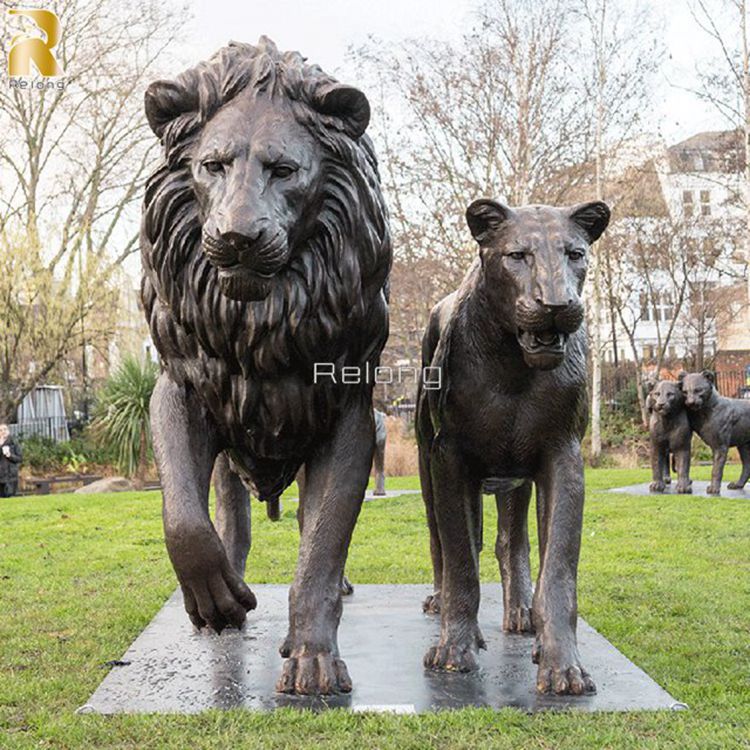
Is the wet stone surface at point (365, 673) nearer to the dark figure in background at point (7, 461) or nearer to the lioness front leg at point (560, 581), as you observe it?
the lioness front leg at point (560, 581)

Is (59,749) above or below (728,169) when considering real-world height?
below

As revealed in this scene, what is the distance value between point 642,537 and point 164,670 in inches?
251

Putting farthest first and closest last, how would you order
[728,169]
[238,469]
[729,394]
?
[729,394] → [728,169] → [238,469]

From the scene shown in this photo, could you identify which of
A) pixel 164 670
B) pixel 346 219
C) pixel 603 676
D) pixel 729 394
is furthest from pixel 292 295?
pixel 729 394

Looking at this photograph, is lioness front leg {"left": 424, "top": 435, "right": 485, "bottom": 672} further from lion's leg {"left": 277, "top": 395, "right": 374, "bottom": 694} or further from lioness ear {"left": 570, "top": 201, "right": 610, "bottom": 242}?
lioness ear {"left": 570, "top": 201, "right": 610, "bottom": 242}

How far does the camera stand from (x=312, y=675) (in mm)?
3488

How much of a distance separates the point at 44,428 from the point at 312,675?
20484mm

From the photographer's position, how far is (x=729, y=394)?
1111 inches

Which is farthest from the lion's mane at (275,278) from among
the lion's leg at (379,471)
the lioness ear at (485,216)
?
the lion's leg at (379,471)

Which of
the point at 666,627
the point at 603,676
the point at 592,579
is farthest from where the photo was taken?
the point at 592,579

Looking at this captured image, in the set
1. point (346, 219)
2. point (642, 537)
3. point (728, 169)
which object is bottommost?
point (642, 537)

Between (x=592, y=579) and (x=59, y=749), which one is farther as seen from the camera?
(x=592, y=579)

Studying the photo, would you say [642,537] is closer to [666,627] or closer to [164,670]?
[666,627]

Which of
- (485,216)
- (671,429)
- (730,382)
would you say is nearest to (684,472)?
(671,429)
